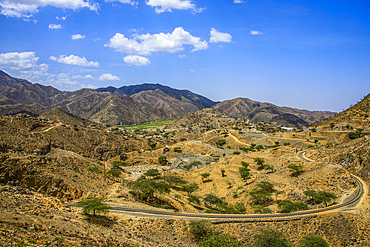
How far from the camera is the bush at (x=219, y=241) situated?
1934 cm

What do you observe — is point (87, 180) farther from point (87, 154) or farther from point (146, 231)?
point (87, 154)

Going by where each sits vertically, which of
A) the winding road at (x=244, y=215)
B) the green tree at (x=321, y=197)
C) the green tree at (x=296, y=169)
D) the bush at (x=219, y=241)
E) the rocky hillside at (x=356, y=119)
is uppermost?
the rocky hillside at (x=356, y=119)

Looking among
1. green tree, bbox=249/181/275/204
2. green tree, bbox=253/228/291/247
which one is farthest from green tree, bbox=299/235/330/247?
green tree, bbox=249/181/275/204

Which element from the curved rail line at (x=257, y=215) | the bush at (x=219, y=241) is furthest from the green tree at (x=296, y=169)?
the bush at (x=219, y=241)

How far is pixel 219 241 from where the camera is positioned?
2075cm

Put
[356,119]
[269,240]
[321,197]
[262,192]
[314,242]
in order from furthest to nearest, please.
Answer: [356,119] → [262,192] → [321,197] → [269,240] → [314,242]

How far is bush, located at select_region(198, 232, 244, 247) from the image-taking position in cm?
1934

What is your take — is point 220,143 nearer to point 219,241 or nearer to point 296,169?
point 296,169

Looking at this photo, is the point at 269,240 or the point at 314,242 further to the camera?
the point at 269,240

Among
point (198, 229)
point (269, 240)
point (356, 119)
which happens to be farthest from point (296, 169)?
point (356, 119)

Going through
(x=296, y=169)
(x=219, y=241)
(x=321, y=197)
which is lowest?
(x=219, y=241)

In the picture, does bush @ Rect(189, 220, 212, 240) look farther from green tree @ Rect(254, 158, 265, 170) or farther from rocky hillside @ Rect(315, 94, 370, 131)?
rocky hillside @ Rect(315, 94, 370, 131)

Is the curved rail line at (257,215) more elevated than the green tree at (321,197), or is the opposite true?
the green tree at (321,197)

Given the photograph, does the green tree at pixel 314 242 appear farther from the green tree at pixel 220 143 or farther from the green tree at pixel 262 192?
the green tree at pixel 220 143
